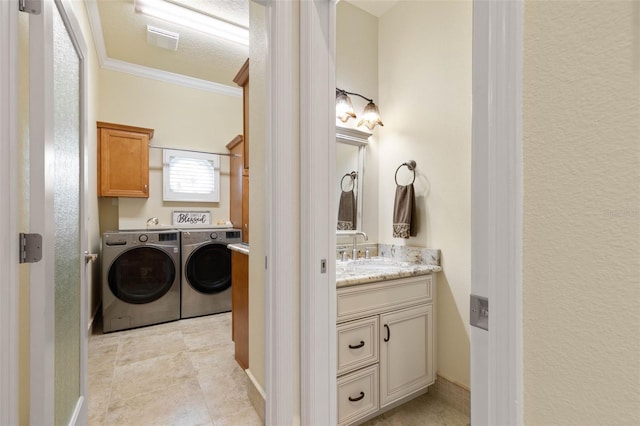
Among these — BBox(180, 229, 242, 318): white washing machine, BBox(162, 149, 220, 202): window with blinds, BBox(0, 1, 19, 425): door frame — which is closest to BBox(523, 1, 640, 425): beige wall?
BBox(0, 1, 19, 425): door frame

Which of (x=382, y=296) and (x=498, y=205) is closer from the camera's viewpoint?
(x=498, y=205)

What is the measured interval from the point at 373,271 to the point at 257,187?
85 cm

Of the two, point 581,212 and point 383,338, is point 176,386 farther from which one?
point 581,212

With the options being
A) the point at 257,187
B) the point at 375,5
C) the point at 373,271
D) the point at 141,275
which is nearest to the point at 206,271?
the point at 141,275

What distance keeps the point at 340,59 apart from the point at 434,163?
108cm

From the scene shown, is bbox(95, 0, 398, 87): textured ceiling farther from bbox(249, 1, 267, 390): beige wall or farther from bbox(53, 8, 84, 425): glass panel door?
bbox(53, 8, 84, 425): glass panel door

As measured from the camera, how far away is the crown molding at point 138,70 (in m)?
2.80

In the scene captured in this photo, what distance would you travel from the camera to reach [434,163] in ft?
6.87

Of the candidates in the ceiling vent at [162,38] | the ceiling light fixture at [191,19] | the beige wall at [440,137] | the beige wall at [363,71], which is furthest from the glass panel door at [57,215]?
the beige wall at [440,137]

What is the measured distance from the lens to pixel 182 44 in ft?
10.7

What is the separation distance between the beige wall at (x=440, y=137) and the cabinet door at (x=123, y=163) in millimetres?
2831

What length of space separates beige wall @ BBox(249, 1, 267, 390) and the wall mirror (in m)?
0.90

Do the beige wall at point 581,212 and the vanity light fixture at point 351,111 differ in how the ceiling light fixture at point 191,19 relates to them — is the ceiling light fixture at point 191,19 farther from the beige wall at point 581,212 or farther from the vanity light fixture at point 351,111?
the beige wall at point 581,212

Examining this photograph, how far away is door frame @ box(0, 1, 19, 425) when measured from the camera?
85cm
